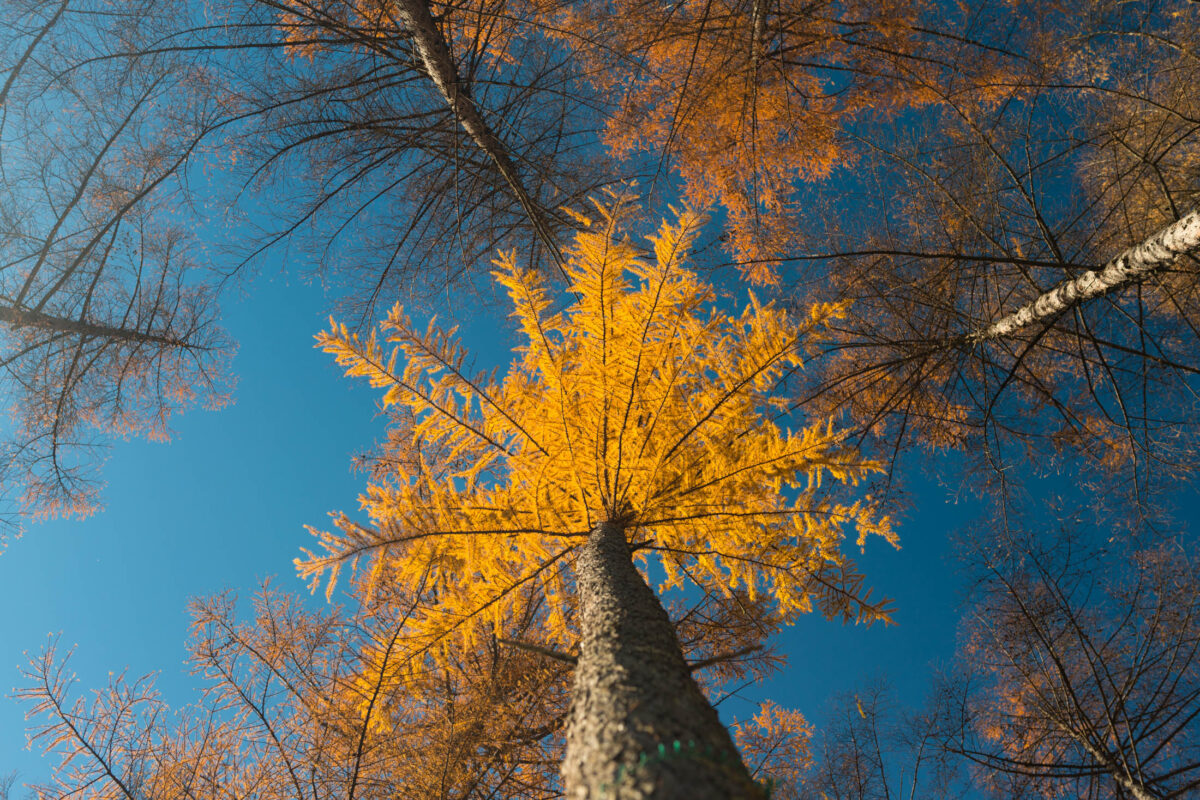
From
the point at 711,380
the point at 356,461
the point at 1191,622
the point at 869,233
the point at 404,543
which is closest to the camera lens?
the point at 404,543

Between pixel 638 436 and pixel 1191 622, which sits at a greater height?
pixel 638 436

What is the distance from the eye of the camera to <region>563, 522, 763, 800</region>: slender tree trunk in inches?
41.3

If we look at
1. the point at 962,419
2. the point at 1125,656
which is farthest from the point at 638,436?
the point at 1125,656

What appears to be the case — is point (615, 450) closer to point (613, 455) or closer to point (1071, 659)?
point (613, 455)

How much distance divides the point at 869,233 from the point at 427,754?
5925mm

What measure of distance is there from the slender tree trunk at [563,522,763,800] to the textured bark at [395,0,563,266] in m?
3.59

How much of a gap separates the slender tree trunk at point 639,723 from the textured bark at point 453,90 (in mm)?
3587

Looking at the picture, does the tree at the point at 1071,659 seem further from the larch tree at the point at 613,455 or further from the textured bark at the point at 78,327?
the textured bark at the point at 78,327

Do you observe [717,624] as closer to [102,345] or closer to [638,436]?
[638,436]

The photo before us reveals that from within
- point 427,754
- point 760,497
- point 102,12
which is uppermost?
point 102,12

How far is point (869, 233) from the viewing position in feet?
16.0

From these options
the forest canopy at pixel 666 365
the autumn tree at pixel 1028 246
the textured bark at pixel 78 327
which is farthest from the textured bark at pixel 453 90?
the textured bark at pixel 78 327

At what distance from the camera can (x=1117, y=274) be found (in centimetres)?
270

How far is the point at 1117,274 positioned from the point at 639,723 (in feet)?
11.5
